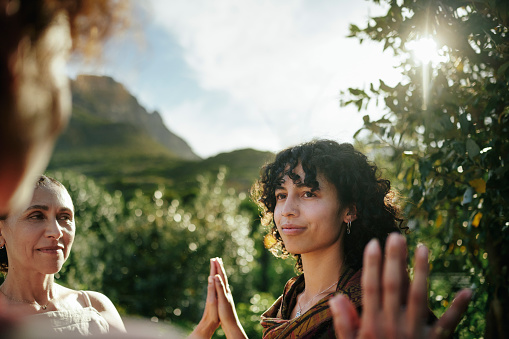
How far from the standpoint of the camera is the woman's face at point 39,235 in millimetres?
2115

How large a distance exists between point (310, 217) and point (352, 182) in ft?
1.19

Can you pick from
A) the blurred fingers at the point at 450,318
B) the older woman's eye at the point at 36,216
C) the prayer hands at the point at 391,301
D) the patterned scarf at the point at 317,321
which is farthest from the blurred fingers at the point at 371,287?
the older woman's eye at the point at 36,216

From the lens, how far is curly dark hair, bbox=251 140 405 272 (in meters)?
2.41

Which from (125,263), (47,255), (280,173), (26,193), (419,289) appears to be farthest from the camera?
(125,263)

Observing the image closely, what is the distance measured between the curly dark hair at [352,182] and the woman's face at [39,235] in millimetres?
1231

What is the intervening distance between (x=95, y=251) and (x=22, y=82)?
8.03 meters

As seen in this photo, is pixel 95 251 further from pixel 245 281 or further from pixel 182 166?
pixel 182 166

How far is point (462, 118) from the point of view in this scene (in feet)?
7.16

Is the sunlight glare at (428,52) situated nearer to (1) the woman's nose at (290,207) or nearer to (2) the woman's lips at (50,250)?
(1) the woman's nose at (290,207)

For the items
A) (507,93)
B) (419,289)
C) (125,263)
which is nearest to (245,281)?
(125,263)

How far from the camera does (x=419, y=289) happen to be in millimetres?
927

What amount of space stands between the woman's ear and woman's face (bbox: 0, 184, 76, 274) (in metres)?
1.55

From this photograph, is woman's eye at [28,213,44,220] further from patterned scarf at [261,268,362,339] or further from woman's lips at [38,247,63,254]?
patterned scarf at [261,268,362,339]

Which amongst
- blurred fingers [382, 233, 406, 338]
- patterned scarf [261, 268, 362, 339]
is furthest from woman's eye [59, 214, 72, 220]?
blurred fingers [382, 233, 406, 338]
